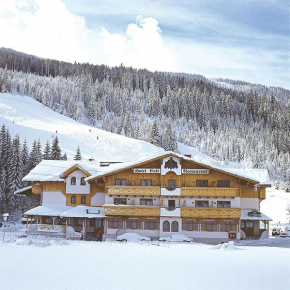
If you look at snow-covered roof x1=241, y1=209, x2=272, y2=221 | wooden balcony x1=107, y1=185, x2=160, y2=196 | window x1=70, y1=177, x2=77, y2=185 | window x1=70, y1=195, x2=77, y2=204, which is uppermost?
window x1=70, y1=177, x2=77, y2=185

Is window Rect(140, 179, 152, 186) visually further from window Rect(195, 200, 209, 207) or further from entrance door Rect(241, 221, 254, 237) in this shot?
entrance door Rect(241, 221, 254, 237)

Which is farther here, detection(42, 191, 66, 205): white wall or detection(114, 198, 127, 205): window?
detection(42, 191, 66, 205): white wall

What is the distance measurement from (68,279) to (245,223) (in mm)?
30040

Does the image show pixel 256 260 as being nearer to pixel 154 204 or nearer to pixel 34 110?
pixel 154 204

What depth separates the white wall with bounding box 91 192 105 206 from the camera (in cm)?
4853

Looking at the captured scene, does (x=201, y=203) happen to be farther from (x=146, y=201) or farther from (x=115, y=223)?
(x=115, y=223)

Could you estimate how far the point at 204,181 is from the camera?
46.6 metres

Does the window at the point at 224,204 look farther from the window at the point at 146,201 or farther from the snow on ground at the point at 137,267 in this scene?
the snow on ground at the point at 137,267

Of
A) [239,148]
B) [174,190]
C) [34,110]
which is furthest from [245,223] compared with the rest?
[239,148]

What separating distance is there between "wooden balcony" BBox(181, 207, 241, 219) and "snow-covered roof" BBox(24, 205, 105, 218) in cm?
920

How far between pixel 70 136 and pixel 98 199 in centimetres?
6747

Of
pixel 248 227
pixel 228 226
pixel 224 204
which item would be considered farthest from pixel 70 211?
pixel 248 227

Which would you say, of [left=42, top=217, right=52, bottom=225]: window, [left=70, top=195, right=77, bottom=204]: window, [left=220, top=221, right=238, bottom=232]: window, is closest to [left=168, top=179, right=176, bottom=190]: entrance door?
[left=220, top=221, right=238, bottom=232]: window

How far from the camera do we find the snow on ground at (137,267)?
22.0 metres
